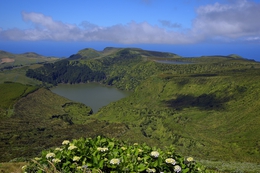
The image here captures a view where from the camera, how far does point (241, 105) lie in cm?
8756

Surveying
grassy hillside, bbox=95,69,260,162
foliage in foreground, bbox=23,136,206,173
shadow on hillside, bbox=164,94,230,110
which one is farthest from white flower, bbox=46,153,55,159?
shadow on hillside, bbox=164,94,230,110

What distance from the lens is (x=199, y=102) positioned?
10550cm

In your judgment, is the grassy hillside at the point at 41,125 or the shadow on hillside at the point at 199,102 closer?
the grassy hillside at the point at 41,125

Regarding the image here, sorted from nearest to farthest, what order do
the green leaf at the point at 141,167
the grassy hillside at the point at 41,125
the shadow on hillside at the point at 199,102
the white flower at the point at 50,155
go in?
the green leaf at the point at 141,167
the white flower at the point at 50,155
the grassy hillside at the point at 41,125
the shadow on hillside at the point at 199,102

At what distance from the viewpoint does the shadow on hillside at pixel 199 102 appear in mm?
96806

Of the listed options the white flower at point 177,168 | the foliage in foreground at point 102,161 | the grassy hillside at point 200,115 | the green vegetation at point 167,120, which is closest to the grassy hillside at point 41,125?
the green vegetation at point 167,120

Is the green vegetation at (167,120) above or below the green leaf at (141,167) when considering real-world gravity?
below

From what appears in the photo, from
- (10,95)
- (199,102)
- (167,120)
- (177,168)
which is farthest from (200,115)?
(177,168)

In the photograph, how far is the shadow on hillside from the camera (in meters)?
96.8

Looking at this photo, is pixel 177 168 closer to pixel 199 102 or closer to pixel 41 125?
pixel 41 125

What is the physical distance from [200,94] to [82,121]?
52.6 metres

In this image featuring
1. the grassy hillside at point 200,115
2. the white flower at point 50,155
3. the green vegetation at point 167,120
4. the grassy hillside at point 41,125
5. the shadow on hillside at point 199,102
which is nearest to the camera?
the white flower at point 50,155

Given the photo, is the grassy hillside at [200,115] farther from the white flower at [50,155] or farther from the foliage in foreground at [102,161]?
the white flower at [50,155]

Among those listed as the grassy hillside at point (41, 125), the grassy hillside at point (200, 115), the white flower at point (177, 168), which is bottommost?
the grassy hillside at point (41, 125)
